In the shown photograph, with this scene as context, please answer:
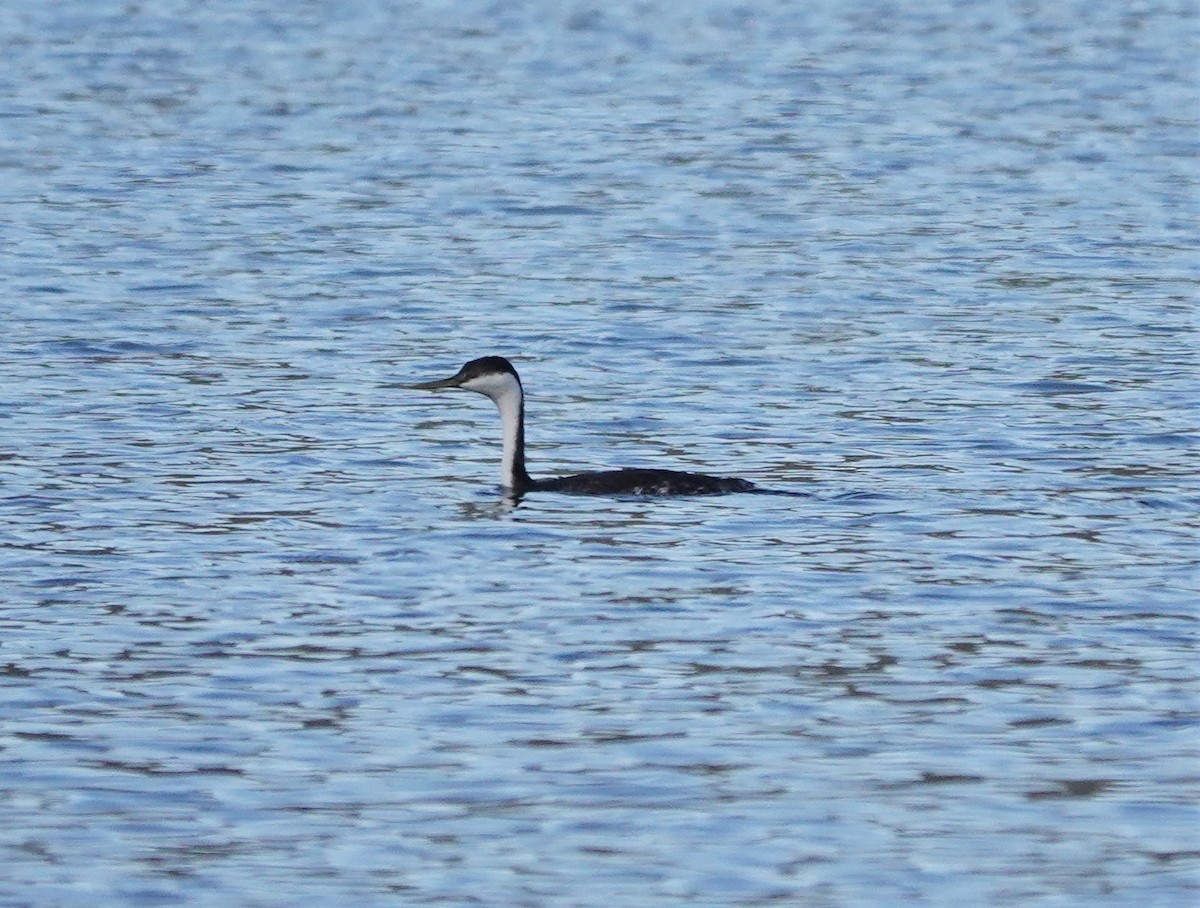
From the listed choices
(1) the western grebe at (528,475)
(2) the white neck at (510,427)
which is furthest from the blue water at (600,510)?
(2) the white neck at (510,427)

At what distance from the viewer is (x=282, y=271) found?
22719mm

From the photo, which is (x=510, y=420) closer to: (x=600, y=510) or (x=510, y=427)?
(x=510, y=427)

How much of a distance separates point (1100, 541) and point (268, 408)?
6.03 metres

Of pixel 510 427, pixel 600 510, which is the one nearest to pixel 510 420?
pixel 510 427

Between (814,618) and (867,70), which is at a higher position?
(867,70)

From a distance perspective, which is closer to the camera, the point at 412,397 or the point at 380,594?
the point at 380,594

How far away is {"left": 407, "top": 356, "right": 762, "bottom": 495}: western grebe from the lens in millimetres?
14367

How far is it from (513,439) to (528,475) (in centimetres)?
40

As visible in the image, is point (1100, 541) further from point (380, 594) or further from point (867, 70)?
point (867, 70)

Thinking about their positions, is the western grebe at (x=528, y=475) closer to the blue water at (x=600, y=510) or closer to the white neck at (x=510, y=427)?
the white neck at (x=510, y=427)

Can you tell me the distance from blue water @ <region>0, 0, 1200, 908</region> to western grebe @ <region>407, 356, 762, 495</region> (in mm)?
104

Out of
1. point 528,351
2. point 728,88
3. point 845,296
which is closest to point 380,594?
point 528,351

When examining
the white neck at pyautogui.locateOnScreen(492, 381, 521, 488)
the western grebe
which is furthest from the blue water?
the white neck at pyautogui.locateOnScreen(492, 381, 521, 488)

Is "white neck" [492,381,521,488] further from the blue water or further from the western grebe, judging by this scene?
the blue water
